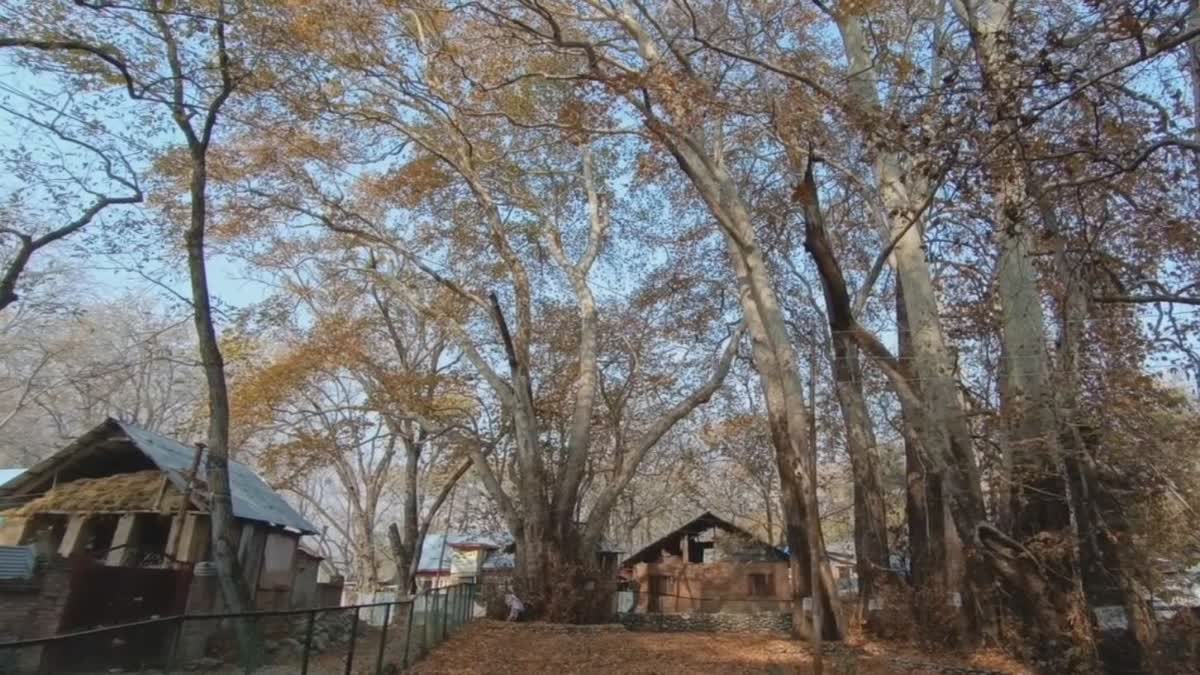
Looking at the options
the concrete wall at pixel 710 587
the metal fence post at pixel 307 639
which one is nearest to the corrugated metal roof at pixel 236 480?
the metal fence post at pixel 307 639

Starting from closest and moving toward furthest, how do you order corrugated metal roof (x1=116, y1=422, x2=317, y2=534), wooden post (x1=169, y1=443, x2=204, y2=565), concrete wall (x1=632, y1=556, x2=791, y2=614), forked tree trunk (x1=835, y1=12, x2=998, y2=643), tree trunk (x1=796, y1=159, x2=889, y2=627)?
1. forked tree trunk (x1=835, y1=12, x2=998, y2=643)
2. tree trunk (x1=796, y1=159, x2=889, y2=627)
3. wooden post (x1=169, y1=443, x2=204, y2=565)
4. corrugated metal roof (x1=116, y1=422, x2=317, y2=534)
5. concrete wall (x1=632, y1=556, x2=791, y2=614)

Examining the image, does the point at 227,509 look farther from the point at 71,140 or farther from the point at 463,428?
the point at 463,428

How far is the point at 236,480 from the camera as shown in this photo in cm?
1911

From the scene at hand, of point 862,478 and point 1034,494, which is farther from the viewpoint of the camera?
point 862,478

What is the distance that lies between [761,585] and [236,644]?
2444 cm

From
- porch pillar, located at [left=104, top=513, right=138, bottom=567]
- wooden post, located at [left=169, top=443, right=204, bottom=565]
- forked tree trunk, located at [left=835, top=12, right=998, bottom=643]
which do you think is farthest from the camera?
porch pillar, located at [left=104, top=513, right=138, bottom=567]

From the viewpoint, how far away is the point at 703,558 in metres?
32.1

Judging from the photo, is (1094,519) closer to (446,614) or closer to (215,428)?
(446,614)

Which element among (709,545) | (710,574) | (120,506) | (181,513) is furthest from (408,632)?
(709,545)

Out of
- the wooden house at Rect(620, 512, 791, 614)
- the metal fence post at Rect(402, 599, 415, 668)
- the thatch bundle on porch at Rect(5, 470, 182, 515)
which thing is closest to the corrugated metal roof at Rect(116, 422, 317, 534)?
the thatch bundle on porch at Rect(5, 470, 182, 515)

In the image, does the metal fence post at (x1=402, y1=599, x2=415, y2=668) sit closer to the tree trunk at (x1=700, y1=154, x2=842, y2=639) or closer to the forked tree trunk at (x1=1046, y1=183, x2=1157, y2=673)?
the tree trunk at (x1=700, y1=154, x2=842, y2=639)

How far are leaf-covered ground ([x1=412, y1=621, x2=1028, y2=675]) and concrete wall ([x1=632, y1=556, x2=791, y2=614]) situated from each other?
16089 millimetres

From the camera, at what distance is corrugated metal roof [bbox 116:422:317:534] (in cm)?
1504

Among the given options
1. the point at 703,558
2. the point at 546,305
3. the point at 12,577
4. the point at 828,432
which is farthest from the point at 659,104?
the point at 703,558
